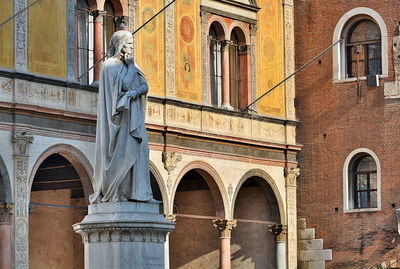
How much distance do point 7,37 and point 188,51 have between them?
6329mm

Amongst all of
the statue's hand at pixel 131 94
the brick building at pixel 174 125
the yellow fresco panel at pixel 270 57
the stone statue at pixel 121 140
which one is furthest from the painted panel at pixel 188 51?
the statue's hand at pixel 131 94

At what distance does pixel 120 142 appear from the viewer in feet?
53.5

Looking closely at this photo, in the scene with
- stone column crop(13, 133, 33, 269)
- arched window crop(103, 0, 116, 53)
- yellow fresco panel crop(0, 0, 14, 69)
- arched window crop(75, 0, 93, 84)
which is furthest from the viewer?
arched window crop(103, 0, 116, 53)

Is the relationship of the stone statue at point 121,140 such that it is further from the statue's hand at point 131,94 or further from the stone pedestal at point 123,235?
the stone pedestal at point 123,235

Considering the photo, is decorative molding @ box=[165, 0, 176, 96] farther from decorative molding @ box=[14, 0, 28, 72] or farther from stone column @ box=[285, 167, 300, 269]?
stone column @ box=[285, 167, 300, 269]

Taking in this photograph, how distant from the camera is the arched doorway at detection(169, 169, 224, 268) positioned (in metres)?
35.6

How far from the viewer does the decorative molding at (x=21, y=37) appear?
28.4 metres

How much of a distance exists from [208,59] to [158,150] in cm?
326

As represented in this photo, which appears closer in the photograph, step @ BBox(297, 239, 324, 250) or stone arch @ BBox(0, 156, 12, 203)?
stone arch @ BBox(0, 156, 12, 203)

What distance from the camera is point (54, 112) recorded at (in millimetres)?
29000

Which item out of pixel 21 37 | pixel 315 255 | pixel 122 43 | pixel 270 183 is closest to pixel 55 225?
pixel 270 183

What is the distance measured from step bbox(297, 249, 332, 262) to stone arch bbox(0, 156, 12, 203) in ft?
34.2

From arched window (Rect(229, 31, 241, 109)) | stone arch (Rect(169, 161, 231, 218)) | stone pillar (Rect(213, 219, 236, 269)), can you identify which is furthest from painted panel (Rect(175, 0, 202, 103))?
stone pillar (Rect(213, 219, 236, 269))

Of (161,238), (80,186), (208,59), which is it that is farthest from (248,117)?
(161,238)
